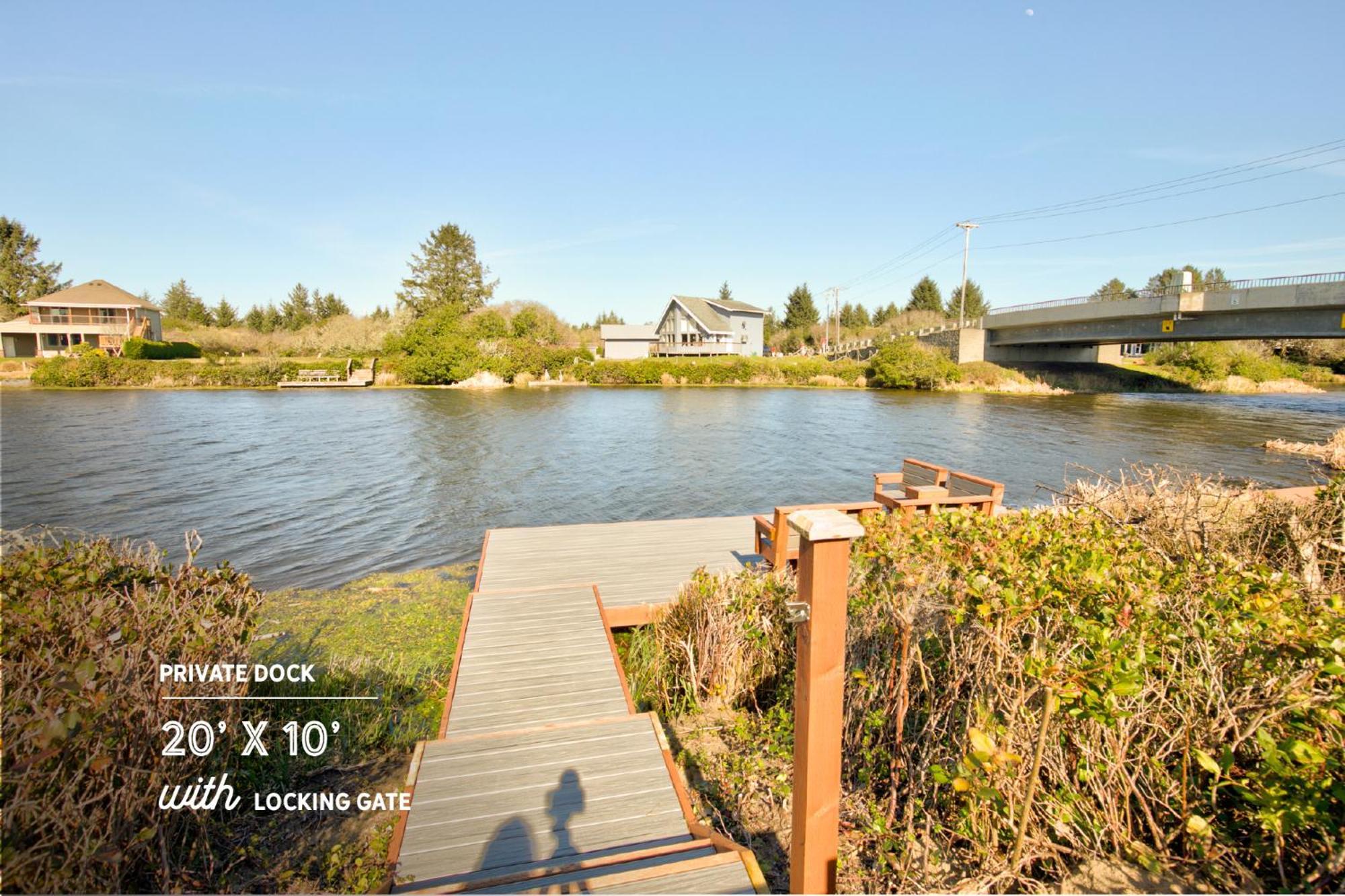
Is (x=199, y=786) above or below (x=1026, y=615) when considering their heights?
below

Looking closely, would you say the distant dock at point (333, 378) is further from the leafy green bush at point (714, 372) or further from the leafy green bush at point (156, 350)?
the leafy green bush at point (714, 372)

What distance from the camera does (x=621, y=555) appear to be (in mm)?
8055

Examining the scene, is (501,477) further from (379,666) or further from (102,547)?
(102,547)

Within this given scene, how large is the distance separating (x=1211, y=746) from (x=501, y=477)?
1433 cm

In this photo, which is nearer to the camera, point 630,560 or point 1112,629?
point 1112,629

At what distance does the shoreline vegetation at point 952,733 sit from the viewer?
244cm

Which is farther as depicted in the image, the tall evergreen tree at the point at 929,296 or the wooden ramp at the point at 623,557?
the tall evergreen tree at the point at 929,296

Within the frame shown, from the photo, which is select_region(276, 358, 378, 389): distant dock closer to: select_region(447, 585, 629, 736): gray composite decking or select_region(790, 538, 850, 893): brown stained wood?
select_region(447, 585, 629, 736): gray composite decking

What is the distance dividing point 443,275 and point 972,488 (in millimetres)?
58547

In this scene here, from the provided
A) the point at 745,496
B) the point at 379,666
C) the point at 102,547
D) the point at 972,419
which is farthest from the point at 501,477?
the point at 972,419

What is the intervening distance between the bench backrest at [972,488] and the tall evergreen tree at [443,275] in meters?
55.5

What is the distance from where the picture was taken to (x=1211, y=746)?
2797 millimetres

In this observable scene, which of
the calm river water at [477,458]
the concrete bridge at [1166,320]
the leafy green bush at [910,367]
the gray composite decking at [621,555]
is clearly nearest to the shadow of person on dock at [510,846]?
the gray composite decking at [621,555]

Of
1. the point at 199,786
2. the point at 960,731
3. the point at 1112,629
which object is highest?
the point at 1112,629
